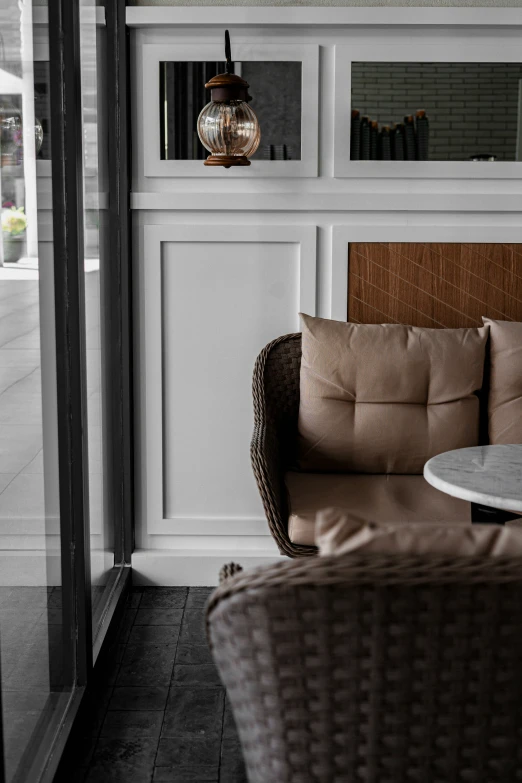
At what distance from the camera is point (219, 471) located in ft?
10.5

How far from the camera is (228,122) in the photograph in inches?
109

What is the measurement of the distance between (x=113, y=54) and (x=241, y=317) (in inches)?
38.2

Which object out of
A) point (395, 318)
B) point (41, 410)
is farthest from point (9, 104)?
point (395, 318)

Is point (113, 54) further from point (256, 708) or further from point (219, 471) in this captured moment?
point (256, 708)

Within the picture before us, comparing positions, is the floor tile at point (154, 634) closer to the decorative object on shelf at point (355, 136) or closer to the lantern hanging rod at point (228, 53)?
the decorative object on shelf at point (355, 136)

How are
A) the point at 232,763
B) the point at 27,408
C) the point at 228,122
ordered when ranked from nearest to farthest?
1. the point at 27,408
2. the point at 232,763
3. the point at 228,122

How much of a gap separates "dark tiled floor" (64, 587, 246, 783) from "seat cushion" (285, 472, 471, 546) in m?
0.52

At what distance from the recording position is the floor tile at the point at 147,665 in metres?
2.51

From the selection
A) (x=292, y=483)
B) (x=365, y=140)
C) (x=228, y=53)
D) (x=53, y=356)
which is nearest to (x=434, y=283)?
(x=365, y=140)

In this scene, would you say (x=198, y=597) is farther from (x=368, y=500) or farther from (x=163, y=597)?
(x=368, y=500)

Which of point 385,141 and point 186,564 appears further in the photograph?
point 186,564

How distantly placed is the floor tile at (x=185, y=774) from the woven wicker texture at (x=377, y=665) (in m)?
0.80

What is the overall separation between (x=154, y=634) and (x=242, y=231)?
1.38 metres

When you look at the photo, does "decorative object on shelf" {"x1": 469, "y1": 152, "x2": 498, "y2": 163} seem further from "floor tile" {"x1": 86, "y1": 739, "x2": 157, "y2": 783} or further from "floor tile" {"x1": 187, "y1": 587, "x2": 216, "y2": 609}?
"floor tile" {"x1": 86, "y1": 739, "x2": 157, "y2": 783}
